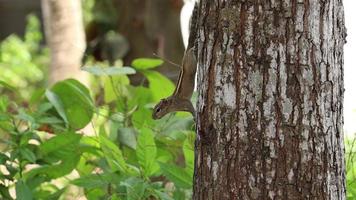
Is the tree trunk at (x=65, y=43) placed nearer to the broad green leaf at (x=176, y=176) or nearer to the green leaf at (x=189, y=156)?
the green leaf at (x=189, y=156)

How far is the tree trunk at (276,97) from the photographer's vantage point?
7.49 ft

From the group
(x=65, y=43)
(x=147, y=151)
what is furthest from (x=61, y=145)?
(x=65, y=43)

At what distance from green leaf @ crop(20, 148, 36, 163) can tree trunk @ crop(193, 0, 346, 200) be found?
108 centimetres

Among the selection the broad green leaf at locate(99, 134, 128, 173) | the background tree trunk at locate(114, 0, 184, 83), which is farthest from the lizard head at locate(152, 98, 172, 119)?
the background tree trunk at locate(114, 0, 184, 83)

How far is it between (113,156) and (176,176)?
31cm

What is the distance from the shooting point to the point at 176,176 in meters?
2.90

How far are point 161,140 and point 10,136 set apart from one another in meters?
0.61

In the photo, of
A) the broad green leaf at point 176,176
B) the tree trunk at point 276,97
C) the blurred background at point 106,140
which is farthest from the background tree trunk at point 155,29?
the tree trunk at point 276,97

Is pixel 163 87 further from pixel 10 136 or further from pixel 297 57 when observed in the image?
pixel 297 57

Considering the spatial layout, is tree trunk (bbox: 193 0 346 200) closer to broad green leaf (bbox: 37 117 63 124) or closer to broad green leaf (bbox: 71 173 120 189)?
broad green leaf (bbox: 71 173 120 189)

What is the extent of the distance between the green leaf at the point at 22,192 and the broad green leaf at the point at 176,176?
20.3 inches

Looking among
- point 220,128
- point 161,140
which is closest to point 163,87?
point 161,140

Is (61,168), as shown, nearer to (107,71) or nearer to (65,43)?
(107,71)

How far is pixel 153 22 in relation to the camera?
20.1ft
